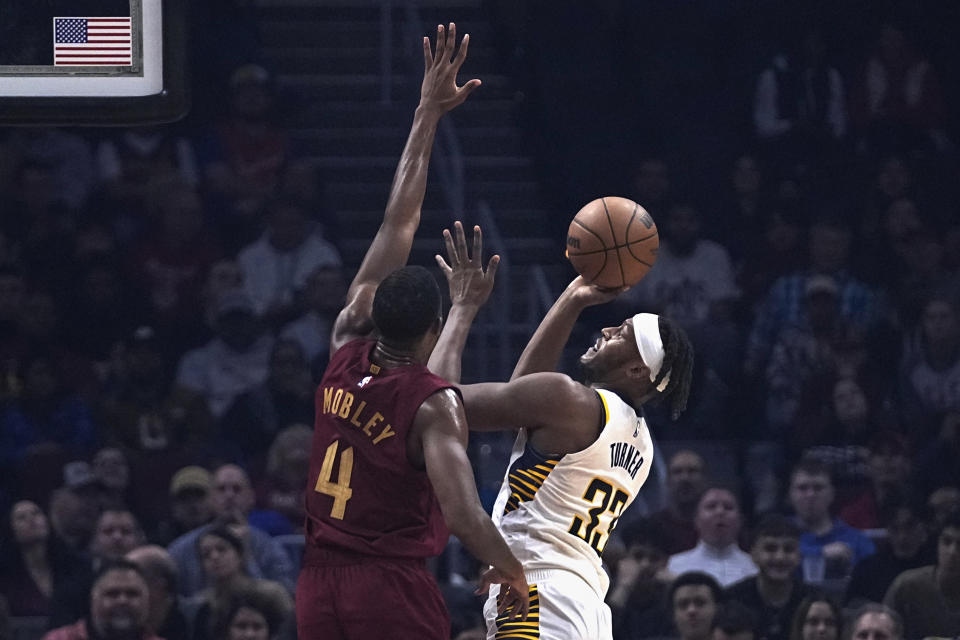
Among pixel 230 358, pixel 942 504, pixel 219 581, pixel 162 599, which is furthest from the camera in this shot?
pixel 230 358

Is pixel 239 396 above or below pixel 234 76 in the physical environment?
below

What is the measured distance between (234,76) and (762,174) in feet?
11.6

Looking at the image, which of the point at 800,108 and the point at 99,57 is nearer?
the point at 99,57

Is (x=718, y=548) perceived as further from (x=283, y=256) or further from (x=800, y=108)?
(x=800, y=108)

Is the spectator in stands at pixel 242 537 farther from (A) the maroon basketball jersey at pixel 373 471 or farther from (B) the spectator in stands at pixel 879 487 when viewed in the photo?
(A) the maroon basketball jersey at pixel 373 471

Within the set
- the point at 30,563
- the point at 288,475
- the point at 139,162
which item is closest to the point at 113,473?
the point at 30,563

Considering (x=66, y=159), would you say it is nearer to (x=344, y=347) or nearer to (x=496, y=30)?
(x=496, y=30)

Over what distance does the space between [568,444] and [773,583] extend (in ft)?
11.2

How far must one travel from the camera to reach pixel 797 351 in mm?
10055

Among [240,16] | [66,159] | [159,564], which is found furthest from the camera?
[240,16]

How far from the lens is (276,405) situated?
9.40 m

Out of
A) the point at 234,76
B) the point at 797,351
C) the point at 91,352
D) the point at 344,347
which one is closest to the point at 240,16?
the point at 234,76

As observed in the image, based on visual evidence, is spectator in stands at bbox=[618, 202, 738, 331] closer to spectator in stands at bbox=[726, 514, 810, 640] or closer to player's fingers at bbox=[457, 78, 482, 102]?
spectator in stands at bbox=[726, 514, 810, 640]

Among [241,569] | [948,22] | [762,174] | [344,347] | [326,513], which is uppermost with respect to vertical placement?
[948,22]
